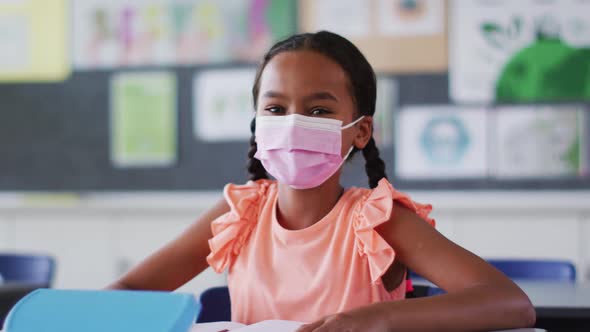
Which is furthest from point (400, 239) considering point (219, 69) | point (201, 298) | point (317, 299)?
point (219, 69)

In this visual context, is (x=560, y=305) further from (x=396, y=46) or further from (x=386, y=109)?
(x=396, y=46)

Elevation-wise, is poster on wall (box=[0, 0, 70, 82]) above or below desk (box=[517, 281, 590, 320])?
above

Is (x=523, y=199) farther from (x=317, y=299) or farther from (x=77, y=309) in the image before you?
(x=77, y=309)

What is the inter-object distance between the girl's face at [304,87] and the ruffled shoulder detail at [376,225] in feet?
0.57

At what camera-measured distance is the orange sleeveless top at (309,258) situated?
1.27m

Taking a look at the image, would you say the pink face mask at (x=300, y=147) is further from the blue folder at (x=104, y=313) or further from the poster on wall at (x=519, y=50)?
the poster on wall at (x=519, y=50)

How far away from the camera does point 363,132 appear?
144cm

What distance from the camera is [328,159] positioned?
1.38 m

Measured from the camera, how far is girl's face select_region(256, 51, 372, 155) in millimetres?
1297

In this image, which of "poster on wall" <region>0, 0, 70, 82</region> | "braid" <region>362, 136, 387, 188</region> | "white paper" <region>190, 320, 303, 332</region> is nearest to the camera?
"white paper" <region>190, 320, 303, 332</region>

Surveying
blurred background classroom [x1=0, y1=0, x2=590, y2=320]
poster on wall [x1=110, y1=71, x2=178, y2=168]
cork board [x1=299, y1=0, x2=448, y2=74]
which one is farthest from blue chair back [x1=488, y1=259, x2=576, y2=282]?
poster on wall [x1=110, y1=71, x2=178, y2=168]

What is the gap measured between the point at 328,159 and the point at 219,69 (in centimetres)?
249

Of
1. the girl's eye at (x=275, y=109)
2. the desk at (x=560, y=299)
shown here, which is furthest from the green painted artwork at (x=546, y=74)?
the girl's eye at (x=275, y=109)

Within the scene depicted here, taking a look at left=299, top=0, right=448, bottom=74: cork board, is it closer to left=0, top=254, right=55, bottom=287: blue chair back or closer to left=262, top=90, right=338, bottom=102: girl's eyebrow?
left=0, top=254, right=55, bottom=287: blue chair back
